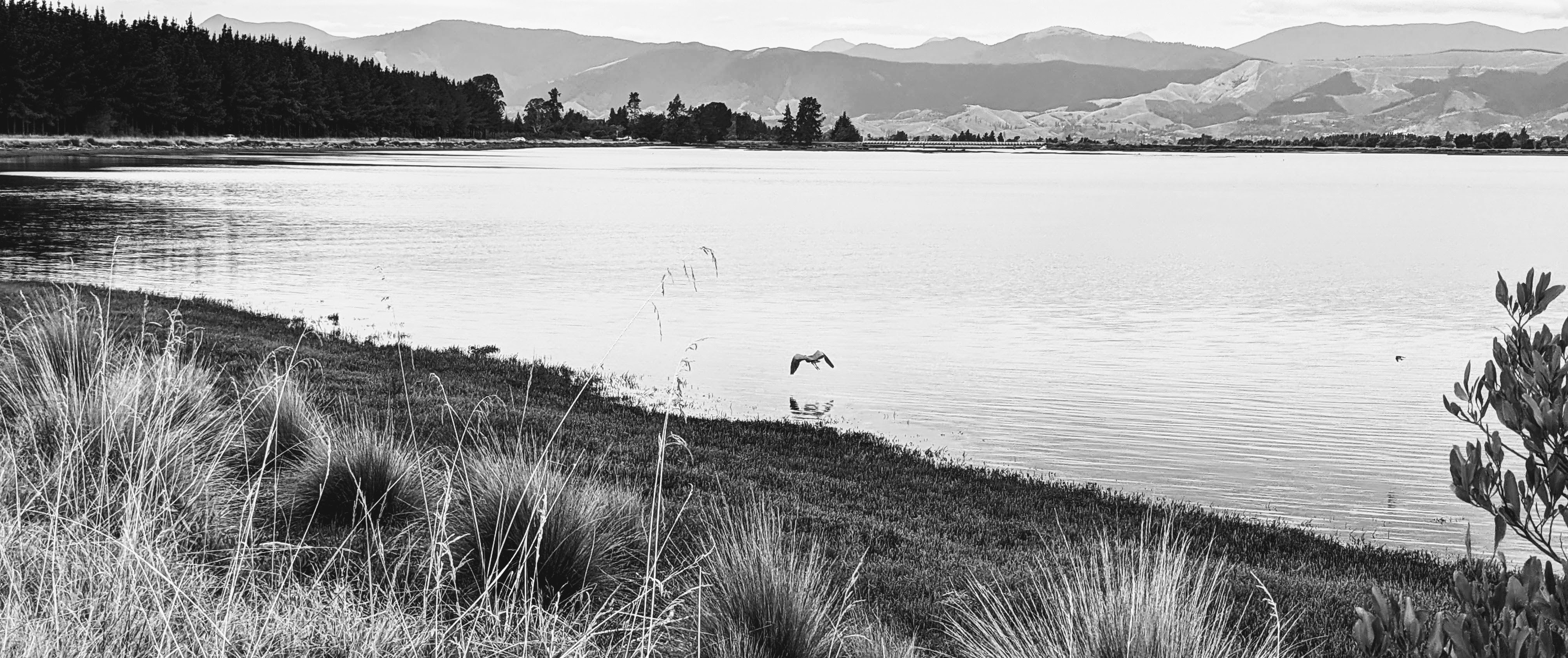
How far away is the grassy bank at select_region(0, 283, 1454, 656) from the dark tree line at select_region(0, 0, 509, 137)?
108 meters

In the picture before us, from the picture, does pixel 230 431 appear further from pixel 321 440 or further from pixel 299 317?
pixel 299 317

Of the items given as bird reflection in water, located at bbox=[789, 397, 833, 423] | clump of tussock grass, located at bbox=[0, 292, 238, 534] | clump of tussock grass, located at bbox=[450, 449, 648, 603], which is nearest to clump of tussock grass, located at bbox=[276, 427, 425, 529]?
clump of tussock grass, located at bbox=[0, 292, 238, 534]

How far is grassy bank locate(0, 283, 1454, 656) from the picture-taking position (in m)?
7.73

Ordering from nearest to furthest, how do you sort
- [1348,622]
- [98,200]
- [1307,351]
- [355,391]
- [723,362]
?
1. [1348,622]
2. [355,391]
3. [723,362]
4. [1307,351]
5. [98,200]

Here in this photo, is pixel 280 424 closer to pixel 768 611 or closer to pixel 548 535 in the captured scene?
pixel 548 535

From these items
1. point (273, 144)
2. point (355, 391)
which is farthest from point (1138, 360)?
point (273, 144)

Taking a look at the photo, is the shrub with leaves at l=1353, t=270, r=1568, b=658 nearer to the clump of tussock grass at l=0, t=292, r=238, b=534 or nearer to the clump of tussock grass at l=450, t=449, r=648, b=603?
the clump of tussock grass at l=450, t=449, r=648, b=603

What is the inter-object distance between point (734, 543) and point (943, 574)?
2.28 m

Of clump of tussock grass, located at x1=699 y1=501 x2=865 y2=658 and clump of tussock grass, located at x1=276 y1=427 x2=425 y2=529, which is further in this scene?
clump of tussock grass, located at x1=276 y1=427 x2=425 y2=529

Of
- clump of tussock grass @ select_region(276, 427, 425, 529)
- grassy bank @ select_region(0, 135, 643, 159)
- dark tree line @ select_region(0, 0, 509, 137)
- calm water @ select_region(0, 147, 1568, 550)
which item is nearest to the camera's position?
clump of tussock grass @ select_region(276, 427, 425, 529)

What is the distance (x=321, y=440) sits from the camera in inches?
344

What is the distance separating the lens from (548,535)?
7324 millimetres

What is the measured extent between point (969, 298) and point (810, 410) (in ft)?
42.7

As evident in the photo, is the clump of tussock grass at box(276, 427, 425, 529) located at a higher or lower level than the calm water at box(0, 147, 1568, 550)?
higher
